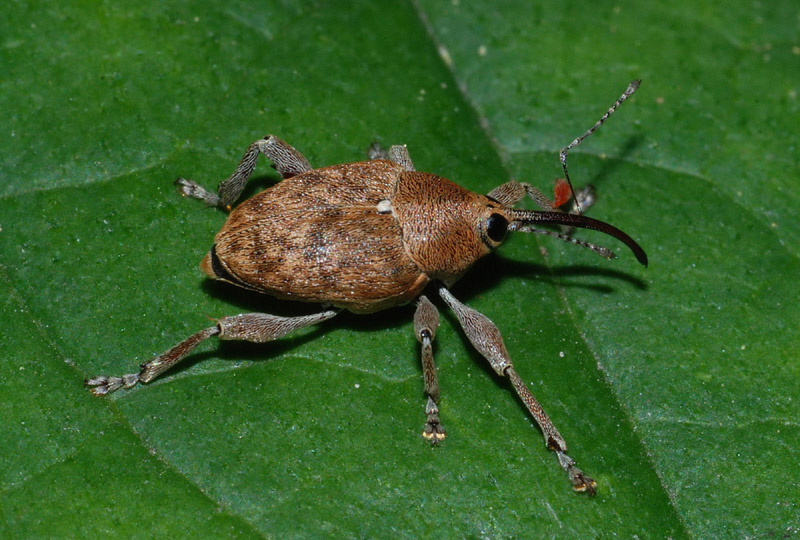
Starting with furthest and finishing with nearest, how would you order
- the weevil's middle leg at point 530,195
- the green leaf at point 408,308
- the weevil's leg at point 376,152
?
1. the weevil's leg at point 376,152
2. the weevil's middle leg at point 530,195
3. the green leaf at point 408,308

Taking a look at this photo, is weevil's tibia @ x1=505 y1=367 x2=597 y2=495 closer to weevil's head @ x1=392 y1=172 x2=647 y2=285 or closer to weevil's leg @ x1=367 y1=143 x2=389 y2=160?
weevil's head @ x1=392 y1=172 x2=647 y2=285

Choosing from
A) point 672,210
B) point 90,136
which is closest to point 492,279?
point 672,210

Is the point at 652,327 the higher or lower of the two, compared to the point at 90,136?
lower

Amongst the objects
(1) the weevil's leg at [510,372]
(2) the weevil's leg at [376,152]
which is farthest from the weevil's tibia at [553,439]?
(2) the weevil's leg at [376,152]

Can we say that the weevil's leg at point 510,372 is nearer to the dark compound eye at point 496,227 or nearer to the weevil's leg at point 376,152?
the dark compound eye at point 496,227

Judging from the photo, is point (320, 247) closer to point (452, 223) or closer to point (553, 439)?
point (452, 223)

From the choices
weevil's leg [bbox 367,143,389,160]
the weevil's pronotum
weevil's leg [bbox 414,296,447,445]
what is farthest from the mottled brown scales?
weevil's leg [bbox 367,143,389,160]

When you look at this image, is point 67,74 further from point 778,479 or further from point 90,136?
point 778,479
